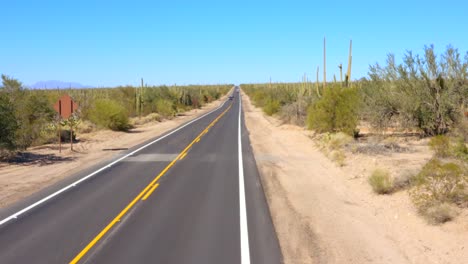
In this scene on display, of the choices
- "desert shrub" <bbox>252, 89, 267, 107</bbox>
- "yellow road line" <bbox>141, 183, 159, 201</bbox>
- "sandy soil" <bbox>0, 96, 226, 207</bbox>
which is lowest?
"sandy soil" <bbox>0, 96, 226, 207</bbox>

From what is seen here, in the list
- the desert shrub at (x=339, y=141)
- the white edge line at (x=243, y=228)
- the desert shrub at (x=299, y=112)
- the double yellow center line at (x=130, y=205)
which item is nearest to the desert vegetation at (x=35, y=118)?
the double yellow center line at (x=130, y=205)

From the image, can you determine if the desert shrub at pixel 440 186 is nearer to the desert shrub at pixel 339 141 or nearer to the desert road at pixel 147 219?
the desert road at pixel 147 219

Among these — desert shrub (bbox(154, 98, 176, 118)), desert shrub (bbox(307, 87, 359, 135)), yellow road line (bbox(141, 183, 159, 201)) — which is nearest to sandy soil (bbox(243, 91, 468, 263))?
yellow road line (bbox(141, 183, 159, 201))

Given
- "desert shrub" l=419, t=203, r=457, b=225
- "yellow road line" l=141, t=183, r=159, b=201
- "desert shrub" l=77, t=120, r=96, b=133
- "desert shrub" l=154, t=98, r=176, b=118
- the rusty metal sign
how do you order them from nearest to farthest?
1. "desert shrub" l=419, t=203, r=457, b=225
2. "yellow road line" l=141, t=183, r=159, b=201
3. the rusty metal sign
4. "desert shrub" l=77, t=120, r=96, b=133
5. "desert shrub" l=154, t=98, r=176, b=118

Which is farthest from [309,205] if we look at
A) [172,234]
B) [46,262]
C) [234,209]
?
[46,262]

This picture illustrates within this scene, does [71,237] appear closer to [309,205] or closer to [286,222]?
[286,222]

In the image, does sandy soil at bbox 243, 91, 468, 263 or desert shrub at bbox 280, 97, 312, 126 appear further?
desert shrub at bbox 280, 97, 312, 126

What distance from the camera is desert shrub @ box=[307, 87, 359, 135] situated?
79.0ft

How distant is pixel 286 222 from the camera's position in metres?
10.1

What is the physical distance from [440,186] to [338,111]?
1467 cm

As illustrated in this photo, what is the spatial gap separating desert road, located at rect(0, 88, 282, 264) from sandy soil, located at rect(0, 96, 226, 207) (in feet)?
2.80

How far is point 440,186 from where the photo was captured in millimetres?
10367

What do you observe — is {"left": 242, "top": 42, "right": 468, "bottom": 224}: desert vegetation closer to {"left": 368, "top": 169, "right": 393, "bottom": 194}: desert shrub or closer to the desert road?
{"left": 368, "top": 169, "right": 393, "bottom": 194}: desert shrub

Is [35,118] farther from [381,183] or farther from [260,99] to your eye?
[260,99]
